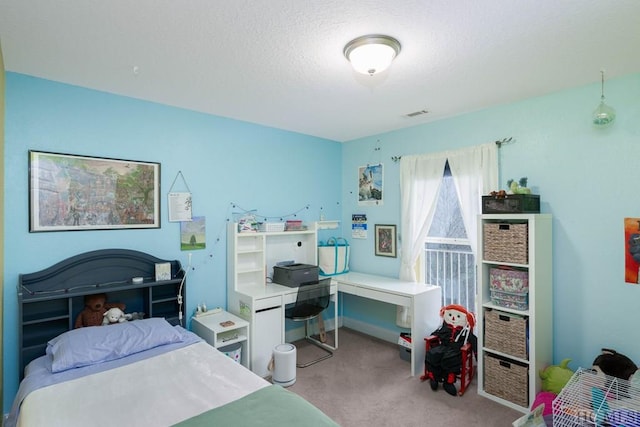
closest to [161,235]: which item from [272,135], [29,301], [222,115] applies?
[29,301]

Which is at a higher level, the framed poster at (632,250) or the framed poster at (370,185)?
the framed poster at (370,185)

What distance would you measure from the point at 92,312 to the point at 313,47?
2.50m

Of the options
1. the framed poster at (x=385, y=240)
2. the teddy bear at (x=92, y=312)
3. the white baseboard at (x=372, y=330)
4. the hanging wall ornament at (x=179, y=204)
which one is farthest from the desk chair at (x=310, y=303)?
the teddy bear at (x=92, y=312)

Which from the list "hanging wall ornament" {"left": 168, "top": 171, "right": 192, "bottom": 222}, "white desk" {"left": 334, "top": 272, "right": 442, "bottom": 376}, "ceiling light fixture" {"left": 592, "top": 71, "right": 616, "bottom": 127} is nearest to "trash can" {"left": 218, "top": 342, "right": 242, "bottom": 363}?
"hanging wall ornament" {"left": 168, "top": 171, "right": 192, "bottom": 222}

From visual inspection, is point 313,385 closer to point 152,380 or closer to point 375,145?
point 152,380

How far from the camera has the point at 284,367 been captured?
9.70 feet

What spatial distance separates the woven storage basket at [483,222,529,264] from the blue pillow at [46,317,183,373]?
2574 millimetres

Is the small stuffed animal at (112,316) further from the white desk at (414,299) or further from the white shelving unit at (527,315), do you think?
the white shelving unit at (527,315)

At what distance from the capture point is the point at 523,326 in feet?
8.59

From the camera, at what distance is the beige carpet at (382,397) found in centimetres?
251

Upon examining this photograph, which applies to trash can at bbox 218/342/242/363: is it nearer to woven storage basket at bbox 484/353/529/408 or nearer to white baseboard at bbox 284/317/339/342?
white baseboard at bbox 284/317/339/342

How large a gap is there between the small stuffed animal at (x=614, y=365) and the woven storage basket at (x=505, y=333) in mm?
469

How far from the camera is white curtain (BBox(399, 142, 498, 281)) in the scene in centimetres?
322

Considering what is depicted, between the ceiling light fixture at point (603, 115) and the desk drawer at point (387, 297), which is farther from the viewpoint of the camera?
the desk drawer at point (387, 297)
